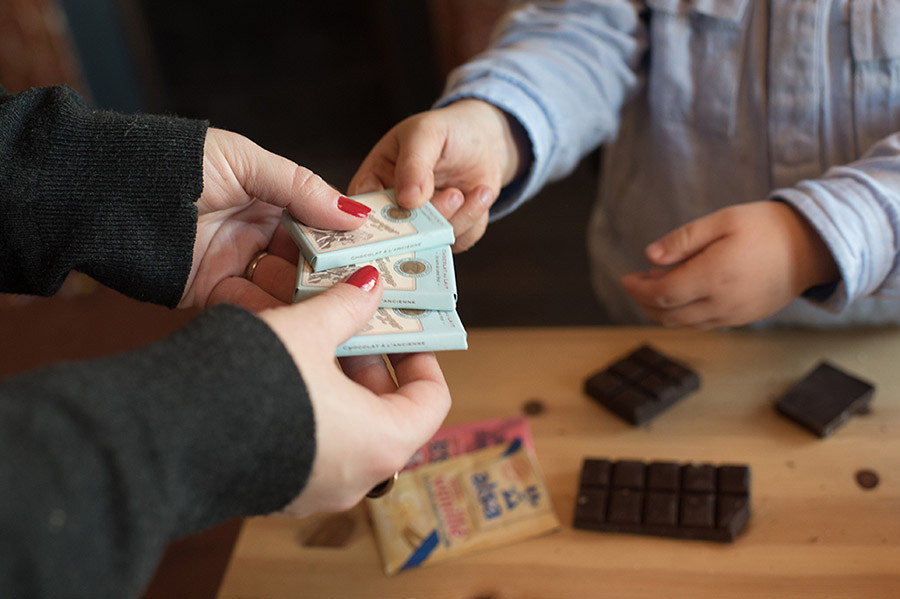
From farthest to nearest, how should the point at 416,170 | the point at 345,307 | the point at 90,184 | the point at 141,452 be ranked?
the point at 416,170, the point at 90,184, the point at 345,307, the point at 141,452

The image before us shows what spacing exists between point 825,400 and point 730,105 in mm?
392

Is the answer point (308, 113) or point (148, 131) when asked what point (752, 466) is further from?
point (308, 113)

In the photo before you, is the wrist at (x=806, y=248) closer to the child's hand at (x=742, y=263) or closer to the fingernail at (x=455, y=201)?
the child's hand at (x=742, y=263)

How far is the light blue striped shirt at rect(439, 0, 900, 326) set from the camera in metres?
0.73

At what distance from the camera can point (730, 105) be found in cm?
91

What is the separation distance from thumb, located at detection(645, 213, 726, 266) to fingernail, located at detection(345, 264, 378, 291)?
0.33m

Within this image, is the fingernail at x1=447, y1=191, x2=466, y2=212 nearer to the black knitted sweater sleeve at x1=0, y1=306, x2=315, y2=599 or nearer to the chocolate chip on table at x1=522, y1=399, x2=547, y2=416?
the chocolate chip on table at x1=522, y1=399, x2=547, y2=416

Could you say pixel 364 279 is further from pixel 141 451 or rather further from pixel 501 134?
pixel 501 134

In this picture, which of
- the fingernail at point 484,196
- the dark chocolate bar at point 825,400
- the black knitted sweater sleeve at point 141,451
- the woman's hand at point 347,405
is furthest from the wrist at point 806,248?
the black knitted sweater sleeve at point 141,451

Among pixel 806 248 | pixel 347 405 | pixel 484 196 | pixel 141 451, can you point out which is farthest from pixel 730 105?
pixel 141 451

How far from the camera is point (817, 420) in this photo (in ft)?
2.42

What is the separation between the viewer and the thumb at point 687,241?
2.48ft

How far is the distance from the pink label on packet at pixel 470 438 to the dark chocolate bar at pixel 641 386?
100mm

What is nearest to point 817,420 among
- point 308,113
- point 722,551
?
point 722,551
